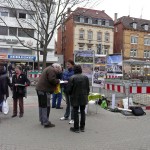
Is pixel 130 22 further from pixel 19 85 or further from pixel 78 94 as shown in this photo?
pixel 78 94

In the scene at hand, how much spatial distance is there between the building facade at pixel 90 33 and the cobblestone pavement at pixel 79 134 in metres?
49.7

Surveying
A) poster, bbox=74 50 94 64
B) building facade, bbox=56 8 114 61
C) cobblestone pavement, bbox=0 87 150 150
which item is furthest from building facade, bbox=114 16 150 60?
cobblestone pavement, bbox=0 87 150 150

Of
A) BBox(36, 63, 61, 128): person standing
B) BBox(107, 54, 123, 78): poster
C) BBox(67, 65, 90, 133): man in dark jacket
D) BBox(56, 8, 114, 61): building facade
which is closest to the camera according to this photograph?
BBox(67, 65, 90, 133): man in dark jacket

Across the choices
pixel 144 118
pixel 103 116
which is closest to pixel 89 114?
pixel 103 116

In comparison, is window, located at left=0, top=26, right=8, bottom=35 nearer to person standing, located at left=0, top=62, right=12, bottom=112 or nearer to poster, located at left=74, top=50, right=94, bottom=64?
poster, located at left=74, top=50, right=94, bottom=64

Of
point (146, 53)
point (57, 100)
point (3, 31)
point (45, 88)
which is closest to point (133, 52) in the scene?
point (146, 53)

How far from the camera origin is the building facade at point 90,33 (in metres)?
60.3

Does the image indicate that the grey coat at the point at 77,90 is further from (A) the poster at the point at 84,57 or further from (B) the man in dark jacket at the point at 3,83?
(A) the poster at the point at 84,57

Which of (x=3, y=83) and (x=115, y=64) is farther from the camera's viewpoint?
(x=115, y=64)

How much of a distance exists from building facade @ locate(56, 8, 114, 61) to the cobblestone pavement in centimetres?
4974

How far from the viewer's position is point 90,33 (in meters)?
61.9

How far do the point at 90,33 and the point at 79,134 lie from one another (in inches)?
2172

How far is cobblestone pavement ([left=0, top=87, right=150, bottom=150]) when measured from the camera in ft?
21.6

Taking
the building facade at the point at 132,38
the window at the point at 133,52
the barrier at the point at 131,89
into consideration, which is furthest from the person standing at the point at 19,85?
the window at the point at 133,52
